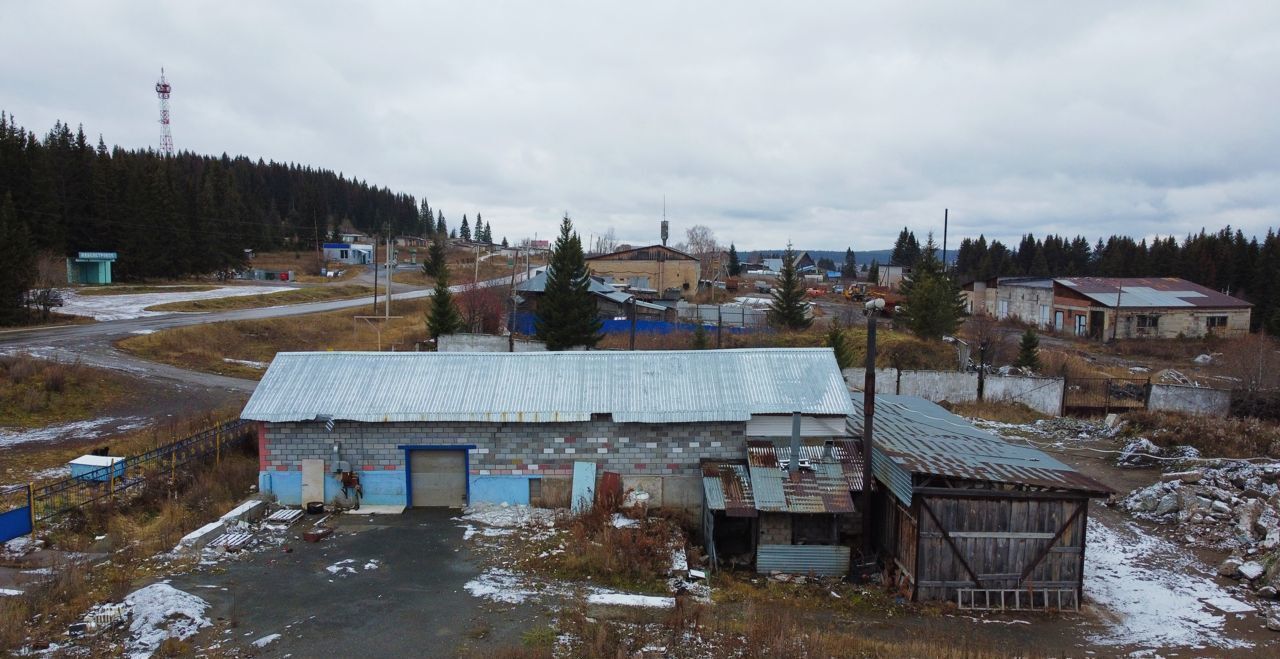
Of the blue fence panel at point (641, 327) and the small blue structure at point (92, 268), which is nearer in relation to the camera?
the blue fence panel at point (641, 327)

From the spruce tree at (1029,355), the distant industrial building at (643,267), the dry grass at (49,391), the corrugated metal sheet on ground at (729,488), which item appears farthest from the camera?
the distant industrial building at (643,267)

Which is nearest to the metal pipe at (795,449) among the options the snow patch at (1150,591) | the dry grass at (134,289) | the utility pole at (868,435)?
the utility pole at (868,435)

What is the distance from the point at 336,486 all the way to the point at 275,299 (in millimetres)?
37728

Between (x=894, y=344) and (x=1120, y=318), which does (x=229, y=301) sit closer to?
(x=894, y=344)

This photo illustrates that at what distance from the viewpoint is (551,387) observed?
631 inches

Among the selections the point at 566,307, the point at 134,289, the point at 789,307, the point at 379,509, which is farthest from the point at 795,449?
the point at 134,289

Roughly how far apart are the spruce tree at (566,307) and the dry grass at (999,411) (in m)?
15.6

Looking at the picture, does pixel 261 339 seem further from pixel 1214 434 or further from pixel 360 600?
pixel 1214 434

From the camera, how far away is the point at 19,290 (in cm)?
3378

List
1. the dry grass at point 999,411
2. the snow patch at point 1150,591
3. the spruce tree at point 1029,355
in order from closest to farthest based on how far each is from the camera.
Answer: the snow patch at point 1150,591, the dry grass at point 999,411, the spruce tree at point 1029,355

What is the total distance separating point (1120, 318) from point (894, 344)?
22.5 m

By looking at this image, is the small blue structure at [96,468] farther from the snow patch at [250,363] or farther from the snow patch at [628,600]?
the snow patch at [250,363]

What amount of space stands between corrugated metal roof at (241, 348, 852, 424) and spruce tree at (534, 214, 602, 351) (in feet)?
51.3

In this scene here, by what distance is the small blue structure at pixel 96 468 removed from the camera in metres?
15.6
